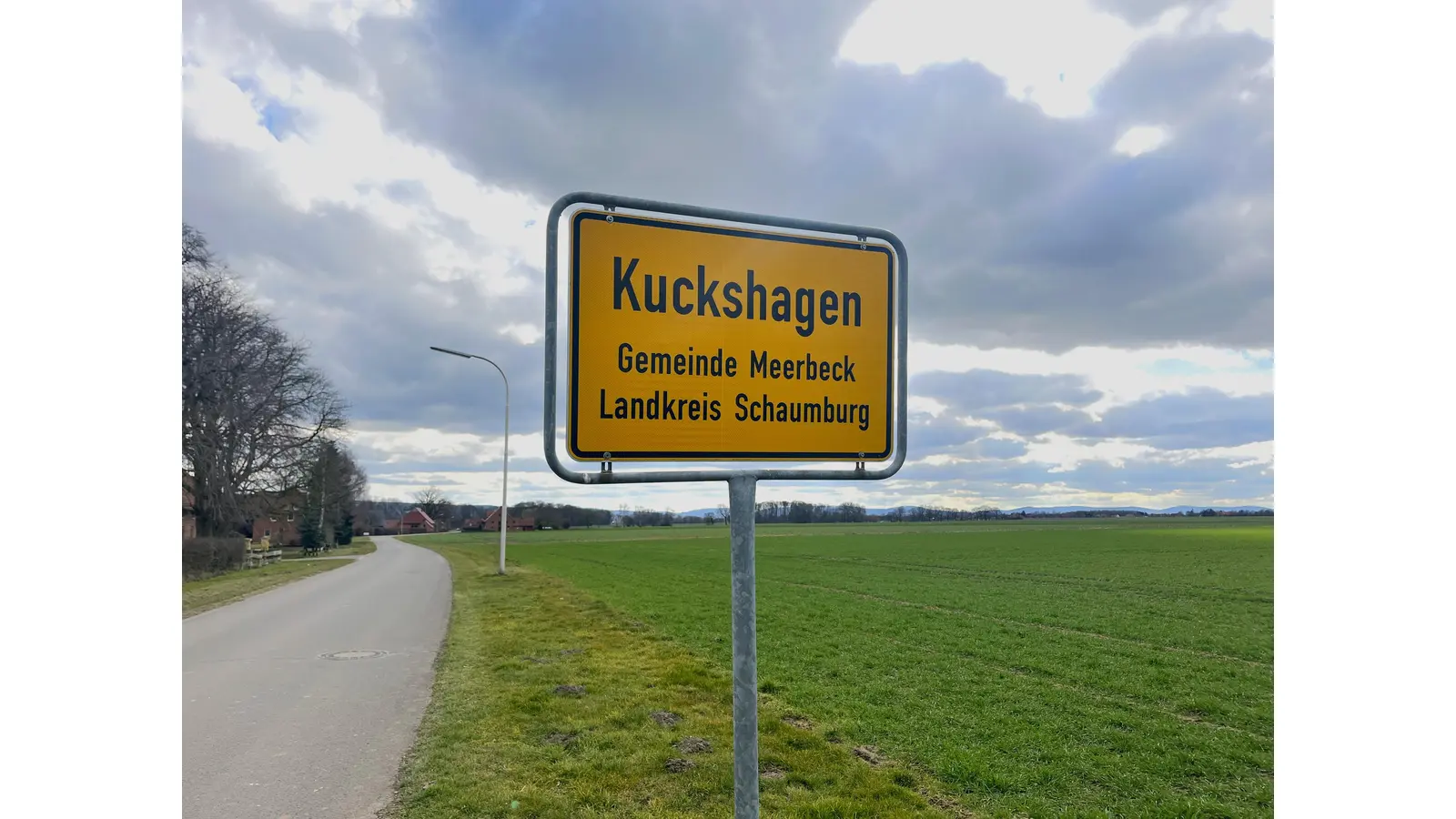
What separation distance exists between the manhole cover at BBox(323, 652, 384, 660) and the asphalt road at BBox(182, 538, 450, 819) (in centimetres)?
5

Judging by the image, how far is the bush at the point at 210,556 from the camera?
24828 millimetres

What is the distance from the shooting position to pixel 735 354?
2.30 metres

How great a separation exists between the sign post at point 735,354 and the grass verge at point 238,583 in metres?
17.1

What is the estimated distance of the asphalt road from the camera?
16.5ft

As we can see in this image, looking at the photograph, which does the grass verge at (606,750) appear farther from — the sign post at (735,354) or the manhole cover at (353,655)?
the sign post at (735,354)

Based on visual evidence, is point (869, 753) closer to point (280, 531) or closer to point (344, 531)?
point (280, 531)

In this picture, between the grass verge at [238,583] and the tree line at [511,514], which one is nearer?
the grass verge at [238,583]

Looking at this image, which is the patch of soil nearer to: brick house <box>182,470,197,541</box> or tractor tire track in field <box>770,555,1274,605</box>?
tractor tire track in field <box>770,555,1274,605</box>

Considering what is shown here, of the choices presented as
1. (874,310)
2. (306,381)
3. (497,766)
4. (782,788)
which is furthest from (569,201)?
(306,381)

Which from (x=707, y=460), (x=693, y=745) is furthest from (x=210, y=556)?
(x=707, y=460)

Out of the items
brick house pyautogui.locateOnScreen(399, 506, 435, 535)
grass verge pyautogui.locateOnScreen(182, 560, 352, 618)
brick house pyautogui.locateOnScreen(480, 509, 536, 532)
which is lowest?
brick house pyautogui.locateOnScreen(399, 506, 435, 535)

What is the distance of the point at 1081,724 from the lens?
6.73 metres

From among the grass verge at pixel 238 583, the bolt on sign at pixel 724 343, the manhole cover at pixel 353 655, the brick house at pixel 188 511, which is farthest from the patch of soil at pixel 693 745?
the brick house at pixel 188 511

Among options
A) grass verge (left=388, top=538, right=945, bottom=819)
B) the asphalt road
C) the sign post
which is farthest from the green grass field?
the sign post
